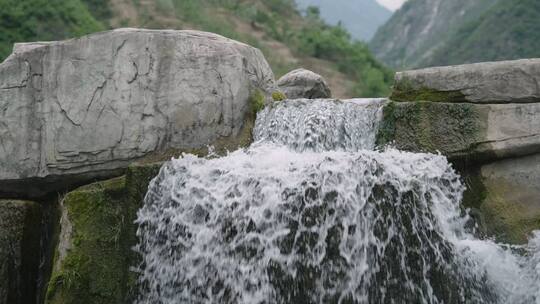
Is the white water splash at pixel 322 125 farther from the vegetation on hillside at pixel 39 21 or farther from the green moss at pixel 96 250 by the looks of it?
the vegetation on hillside at pixel 39 21

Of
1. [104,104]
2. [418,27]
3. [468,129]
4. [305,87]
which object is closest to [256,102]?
[104,104]

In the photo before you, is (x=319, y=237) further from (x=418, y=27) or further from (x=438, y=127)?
(x=418, y=27)

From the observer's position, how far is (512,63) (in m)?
6.24

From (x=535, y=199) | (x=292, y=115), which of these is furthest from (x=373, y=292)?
(x=292, y=115)

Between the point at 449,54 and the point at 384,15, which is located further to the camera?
the point at 384,15

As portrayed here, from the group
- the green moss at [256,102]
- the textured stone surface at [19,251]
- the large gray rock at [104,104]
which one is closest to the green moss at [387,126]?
the green moss at [256,102]

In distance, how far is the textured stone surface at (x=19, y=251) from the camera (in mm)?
5832

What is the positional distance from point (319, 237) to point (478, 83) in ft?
8.10

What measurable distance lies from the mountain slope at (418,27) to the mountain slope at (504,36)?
20009 millimetres

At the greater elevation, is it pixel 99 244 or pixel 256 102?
pixel 256 102

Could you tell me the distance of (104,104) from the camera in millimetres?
6438

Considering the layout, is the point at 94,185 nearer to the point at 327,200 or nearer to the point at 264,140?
the point at 264,140

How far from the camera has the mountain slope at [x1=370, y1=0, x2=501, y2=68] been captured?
66.2 meters

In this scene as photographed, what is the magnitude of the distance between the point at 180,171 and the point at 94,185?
3.23ft
